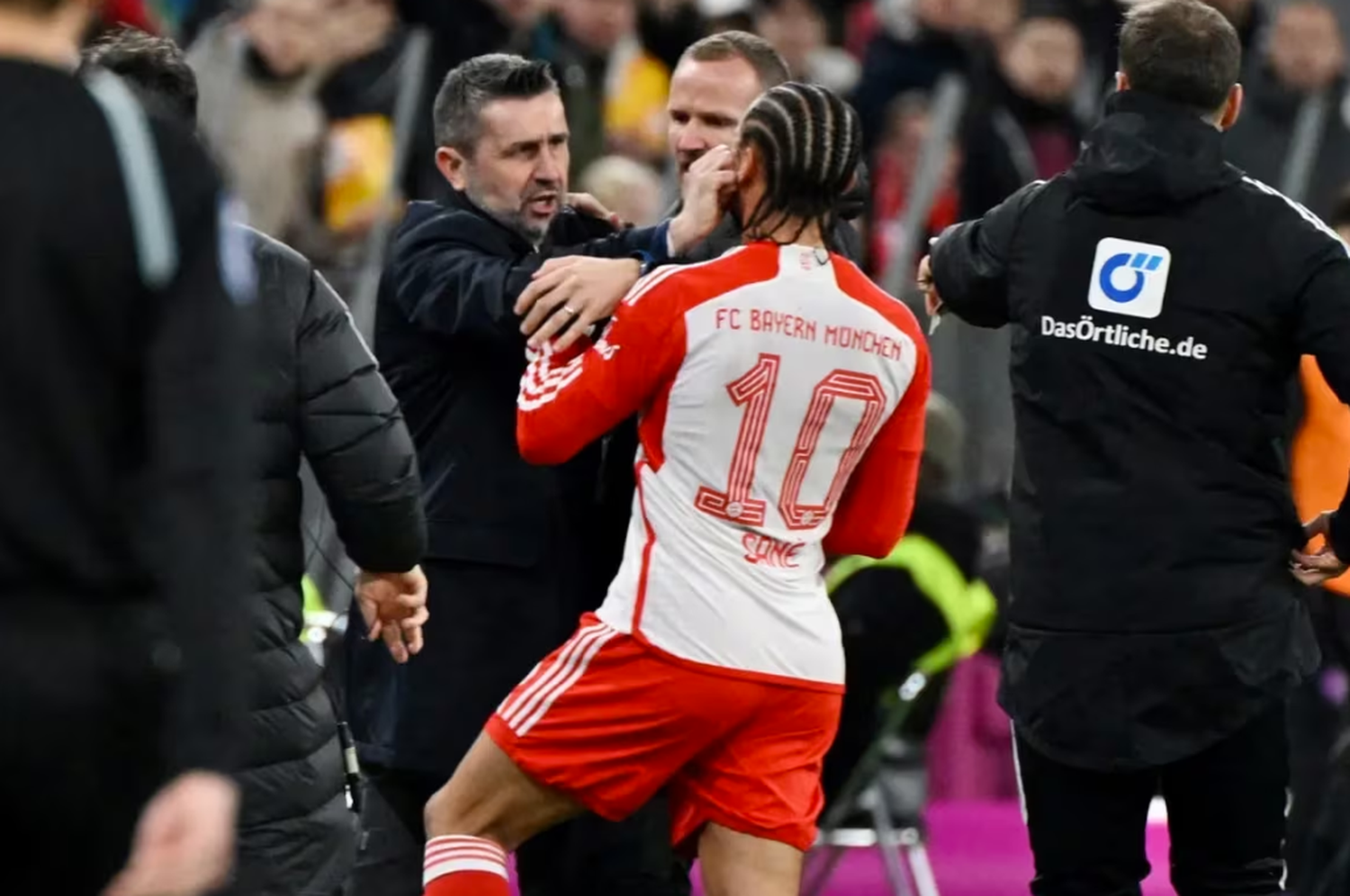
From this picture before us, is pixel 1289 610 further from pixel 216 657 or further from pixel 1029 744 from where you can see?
pixel 216 657

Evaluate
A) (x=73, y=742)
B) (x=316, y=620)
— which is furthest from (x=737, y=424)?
(x=73, y=742)

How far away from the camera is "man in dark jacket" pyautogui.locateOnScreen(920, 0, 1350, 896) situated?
496cm

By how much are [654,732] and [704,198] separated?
0.96 metres

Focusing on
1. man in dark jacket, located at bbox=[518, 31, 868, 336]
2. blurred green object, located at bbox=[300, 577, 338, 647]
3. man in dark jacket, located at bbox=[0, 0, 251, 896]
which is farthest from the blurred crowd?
man in dark jacket, located at bbox=[0, 0, 251, 896]

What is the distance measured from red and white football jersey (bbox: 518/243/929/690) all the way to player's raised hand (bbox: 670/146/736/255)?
0.16 meters

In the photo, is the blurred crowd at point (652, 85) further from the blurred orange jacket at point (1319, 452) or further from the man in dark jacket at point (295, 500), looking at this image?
the man in dark jacket at point (295, 500)

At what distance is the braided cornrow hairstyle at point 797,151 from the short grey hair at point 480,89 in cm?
81

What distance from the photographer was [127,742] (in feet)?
9.30

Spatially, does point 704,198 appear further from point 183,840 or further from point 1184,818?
point 183,840

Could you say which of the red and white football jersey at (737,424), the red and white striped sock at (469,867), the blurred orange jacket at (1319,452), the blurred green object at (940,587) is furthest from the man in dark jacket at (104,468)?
the blurred green object at (940,587)

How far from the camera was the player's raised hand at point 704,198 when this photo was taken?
16.4 feet

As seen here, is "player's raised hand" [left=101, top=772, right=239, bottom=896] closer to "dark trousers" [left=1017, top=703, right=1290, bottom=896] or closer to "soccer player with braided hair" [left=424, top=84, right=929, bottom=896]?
"soccer player with braided hair" [left=424, top=84, right=929, bottom=896]

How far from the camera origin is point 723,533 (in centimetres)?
491

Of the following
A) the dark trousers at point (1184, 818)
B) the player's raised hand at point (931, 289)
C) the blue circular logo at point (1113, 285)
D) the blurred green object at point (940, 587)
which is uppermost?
the blue circular logo at point (1113, 285)
